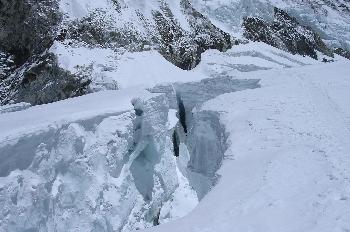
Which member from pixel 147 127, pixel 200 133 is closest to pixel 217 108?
pixel 200 133

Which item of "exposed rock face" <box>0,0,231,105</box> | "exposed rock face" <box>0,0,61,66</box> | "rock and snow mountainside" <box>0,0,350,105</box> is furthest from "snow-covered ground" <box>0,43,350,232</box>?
"exposed rock face" <box>0,0,61,66</box>

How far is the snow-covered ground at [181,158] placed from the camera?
6680 mm

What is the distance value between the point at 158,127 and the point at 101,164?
3.50m

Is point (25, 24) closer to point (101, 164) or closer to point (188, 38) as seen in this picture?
point (188, 38)

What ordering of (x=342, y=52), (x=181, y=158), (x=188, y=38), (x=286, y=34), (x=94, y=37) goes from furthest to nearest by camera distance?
(x=342, y=52), (x=286, y=34), (x=188, y=38), (x=94, y=37), (x=181, y=158)

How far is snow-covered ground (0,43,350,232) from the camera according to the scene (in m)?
6.68

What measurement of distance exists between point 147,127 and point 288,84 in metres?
5.78

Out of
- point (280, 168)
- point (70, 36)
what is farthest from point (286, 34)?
point (280, 168)

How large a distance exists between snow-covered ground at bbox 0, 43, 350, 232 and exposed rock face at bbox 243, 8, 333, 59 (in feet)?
37.8

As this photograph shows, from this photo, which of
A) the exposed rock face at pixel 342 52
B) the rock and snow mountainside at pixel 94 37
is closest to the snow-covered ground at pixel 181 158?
the rock and snow mountainside at pixel 94 37

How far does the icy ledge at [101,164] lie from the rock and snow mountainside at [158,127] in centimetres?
3

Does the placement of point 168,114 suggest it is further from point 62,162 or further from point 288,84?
point 62,162

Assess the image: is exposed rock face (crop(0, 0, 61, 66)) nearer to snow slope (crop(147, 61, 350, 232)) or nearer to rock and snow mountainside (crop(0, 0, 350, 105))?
rock and snow mountainside (crop(0, 0, 350, 105))

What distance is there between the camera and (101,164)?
10.9m
